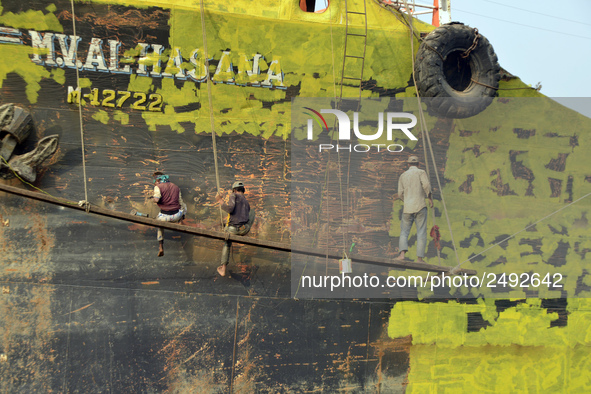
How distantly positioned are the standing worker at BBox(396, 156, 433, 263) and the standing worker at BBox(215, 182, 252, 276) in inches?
82.8

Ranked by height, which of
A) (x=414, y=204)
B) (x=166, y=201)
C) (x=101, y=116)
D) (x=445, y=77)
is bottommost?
(x=166, y=201)

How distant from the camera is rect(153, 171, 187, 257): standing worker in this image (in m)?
4.92

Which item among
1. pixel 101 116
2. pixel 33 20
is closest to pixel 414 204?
pixel 101 116

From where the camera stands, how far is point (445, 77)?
5.93 meters

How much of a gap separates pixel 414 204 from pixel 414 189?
0.20m

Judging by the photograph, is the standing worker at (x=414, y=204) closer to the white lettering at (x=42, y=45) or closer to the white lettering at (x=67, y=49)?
the white lettering at (x=67, y=49)

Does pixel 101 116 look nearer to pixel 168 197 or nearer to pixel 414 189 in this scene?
pixel 168 197

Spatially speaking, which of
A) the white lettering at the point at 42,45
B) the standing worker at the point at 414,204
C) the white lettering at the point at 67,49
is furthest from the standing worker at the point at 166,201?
the standing worker at the point at 414,204

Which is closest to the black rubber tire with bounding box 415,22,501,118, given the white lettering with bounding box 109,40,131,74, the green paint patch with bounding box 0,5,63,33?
the white lettering with bounding box 109,40,131,74


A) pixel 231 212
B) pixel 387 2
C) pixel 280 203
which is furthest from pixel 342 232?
pixel 387 2

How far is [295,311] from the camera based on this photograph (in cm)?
541

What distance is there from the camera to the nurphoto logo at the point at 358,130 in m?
5.65

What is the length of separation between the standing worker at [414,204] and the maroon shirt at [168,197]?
293 centimetres

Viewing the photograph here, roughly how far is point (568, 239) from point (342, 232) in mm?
3543
